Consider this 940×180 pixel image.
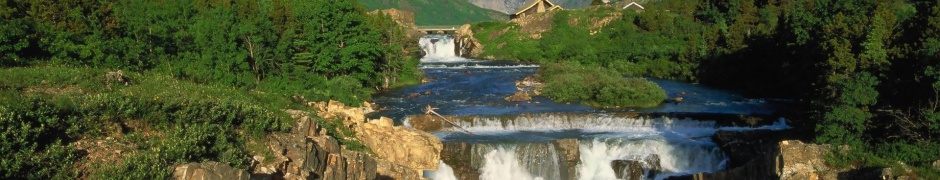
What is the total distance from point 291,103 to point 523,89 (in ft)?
51.5

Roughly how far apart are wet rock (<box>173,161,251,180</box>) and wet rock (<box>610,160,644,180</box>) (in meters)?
14.1

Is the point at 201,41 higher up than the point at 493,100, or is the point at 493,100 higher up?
the point at 201,41

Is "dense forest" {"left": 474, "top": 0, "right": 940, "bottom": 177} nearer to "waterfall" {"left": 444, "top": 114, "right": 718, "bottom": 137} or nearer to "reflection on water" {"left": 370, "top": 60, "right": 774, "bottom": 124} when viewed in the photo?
"reflection on water" {"left": 370, "top": 60, "right": 774, "bottom": 124}

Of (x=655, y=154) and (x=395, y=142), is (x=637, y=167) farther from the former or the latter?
(x=395, y=142)

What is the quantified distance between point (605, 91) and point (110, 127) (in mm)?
22699

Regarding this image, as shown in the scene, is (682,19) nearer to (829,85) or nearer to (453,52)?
(453,52)

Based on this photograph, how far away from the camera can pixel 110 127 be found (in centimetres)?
1212

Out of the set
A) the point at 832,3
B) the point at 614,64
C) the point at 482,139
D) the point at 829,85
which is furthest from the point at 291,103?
the point at 614,64

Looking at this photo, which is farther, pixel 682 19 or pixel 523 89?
pixel 682 19

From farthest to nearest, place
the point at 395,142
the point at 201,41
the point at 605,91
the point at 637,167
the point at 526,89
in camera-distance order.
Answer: the point at 526,89
the point at 605,91
the point at 201,41
the point at 637,167
the point at 395,142

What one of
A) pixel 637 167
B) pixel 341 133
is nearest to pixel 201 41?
pixel 341 133

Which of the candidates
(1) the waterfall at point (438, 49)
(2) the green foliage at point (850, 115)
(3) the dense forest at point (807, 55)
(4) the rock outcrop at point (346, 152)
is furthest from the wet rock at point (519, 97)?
(1) the waterfall at point (438, 49)

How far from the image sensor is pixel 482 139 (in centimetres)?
2417

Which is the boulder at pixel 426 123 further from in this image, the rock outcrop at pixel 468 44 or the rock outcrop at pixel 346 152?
the rock outcrop at pixel 468 44
